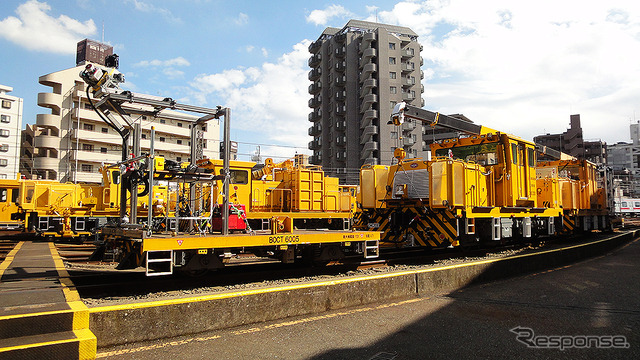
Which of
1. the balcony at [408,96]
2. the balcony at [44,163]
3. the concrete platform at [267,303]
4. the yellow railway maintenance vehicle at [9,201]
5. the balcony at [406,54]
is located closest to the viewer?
the concrete platform at [267,303]

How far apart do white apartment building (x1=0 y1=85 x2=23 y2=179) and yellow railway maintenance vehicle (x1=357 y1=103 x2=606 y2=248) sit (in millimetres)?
63548

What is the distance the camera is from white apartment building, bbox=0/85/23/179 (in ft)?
189

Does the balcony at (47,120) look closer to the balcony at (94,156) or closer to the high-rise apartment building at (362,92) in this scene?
the balcony at (94,156)

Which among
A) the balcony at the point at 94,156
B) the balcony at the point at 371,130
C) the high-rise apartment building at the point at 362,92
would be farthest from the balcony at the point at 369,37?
the balcony at the point at 94,156

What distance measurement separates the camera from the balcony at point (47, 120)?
51.5 meters

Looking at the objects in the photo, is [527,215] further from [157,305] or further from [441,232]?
[157,305]

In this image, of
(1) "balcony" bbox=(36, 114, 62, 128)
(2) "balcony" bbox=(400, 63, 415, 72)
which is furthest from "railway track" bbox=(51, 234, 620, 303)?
(2) "balcony" bbox=(400, 63, 415, 72)

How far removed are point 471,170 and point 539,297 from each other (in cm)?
514

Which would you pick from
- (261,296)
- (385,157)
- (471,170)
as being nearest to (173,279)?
(261,296)

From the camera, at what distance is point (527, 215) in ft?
41.3

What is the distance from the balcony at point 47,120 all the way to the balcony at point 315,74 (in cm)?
4560

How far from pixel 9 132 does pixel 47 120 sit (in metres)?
14.9

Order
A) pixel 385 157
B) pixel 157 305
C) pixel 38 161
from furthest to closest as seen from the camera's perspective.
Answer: pixel 385 157
pixel 38 161
pixel 157 305

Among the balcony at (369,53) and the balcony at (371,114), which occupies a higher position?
the balcony at (369,53)
